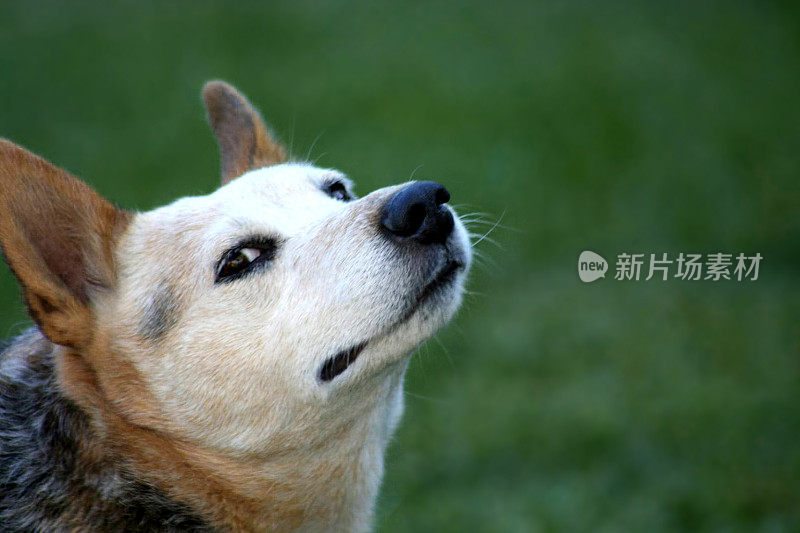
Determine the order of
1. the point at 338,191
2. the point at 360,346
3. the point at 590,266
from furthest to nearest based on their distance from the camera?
the point at 590,266
the point at 338,191
the point at 360,346

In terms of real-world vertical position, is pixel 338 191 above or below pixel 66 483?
above

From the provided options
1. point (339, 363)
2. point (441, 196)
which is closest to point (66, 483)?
point (339, 363)

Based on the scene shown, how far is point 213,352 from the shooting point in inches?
141

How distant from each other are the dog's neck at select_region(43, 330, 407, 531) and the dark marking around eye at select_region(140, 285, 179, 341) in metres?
0.32

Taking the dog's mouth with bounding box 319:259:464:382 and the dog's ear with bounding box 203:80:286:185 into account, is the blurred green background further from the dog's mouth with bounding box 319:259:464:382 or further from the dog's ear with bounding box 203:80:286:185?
the dog's mouth with bounding box 319:259:464:382

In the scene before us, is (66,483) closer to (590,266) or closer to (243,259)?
(243,259)

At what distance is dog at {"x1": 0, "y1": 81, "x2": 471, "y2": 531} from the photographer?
3.48 metres

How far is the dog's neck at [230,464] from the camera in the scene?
12.0ft

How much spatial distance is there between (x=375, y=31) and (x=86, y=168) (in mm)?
6950

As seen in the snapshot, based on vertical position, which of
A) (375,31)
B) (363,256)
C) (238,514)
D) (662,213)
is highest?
(375,31)

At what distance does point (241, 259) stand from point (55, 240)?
0.85m

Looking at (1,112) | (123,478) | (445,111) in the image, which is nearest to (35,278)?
(123,478)

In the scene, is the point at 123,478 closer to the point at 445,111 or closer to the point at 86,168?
the point at 86,168

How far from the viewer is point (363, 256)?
348 cm
